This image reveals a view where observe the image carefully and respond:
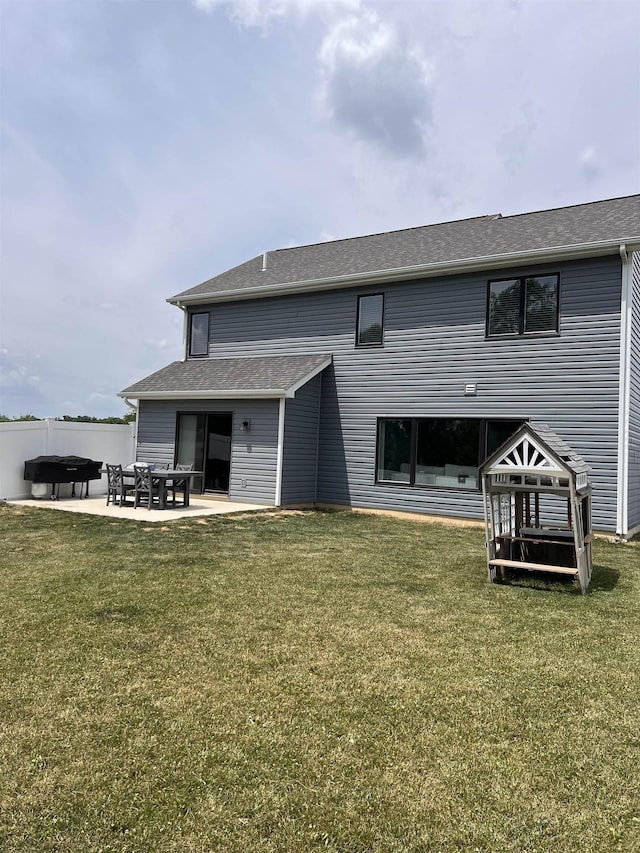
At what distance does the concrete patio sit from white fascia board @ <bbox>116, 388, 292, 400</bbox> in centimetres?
244

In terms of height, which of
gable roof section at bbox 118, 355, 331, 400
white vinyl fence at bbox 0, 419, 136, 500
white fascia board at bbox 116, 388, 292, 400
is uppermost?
gable roof section at bbox 118, 355, 331, 400

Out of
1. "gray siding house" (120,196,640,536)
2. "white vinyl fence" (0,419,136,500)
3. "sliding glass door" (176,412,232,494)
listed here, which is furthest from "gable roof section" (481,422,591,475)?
"white vinyl fence" (0,419,136,500)

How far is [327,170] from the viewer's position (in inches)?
623

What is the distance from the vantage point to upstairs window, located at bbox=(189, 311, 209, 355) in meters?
15.9

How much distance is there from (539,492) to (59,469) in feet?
34.7

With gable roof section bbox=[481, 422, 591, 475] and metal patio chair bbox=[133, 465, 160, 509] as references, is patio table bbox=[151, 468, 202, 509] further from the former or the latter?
gable roof section bbox=[481, 422, 591, 475]

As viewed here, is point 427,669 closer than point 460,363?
Yes

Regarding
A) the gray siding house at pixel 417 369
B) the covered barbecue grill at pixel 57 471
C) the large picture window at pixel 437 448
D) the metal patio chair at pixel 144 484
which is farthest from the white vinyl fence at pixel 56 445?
the large picture window at pixel 437 448

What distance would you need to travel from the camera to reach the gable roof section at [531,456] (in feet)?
20.8

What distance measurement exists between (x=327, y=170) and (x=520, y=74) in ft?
17.5

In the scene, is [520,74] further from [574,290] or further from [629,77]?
[574,290]

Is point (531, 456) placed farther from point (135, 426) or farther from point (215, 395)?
point (135, 426)

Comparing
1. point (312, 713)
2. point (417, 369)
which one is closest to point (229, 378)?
point (417, 369)

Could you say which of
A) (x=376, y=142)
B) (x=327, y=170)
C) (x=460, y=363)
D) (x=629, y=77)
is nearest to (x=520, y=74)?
(x=629, y=77)
